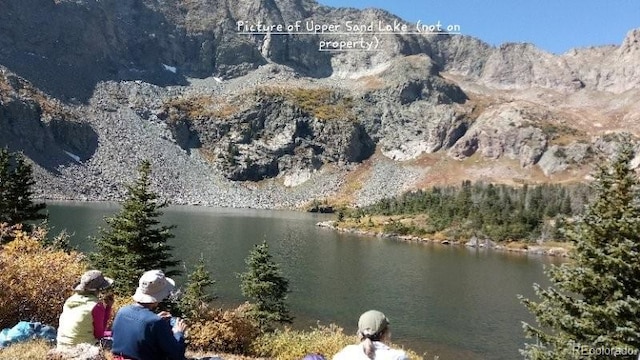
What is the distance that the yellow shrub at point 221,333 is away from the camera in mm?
19734

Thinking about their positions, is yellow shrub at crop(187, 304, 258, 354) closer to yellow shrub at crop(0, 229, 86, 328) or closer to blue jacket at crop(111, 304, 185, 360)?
yellow shrub at crop(0, 229, 86, 328)

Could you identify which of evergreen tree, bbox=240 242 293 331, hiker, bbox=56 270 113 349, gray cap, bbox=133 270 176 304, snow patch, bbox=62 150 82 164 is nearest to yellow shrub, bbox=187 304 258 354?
hiker, bbox=56 270 113 349

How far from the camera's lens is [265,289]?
115ft

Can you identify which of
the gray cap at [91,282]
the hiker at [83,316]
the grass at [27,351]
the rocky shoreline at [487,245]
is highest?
the gray cap at [91,282]

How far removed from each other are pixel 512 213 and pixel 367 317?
5878 inches


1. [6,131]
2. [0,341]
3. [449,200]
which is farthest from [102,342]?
[6,131]

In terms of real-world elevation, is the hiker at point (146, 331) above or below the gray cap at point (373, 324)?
below

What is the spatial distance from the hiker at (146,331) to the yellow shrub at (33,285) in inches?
382

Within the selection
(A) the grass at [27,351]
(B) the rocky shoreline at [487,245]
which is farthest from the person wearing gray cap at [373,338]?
(B) the rocky shoreline at [487,245]

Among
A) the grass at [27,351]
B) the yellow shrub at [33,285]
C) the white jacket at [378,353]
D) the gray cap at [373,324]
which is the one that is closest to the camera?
the white jacket at [378,353]

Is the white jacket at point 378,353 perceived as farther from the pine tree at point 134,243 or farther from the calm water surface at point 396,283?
the calm water surface at point 396,283

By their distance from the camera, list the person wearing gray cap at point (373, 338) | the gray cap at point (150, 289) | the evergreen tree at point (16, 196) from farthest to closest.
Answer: the evergreen tree at point (16, 196)
the gray cap at point (150, 289)
the person wearing gray cap at point (373, 338)

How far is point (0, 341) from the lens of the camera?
12.1 m

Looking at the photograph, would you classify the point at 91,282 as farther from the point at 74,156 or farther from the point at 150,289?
the point at 74,156
